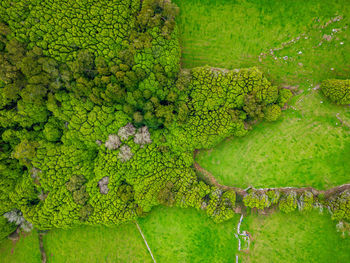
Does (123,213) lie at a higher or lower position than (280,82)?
lower

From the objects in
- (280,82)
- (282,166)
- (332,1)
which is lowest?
(282,166)

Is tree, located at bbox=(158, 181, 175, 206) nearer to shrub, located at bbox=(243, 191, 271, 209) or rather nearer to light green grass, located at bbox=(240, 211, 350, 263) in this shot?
shrub, located at bbox=(243, 191, 271, 209)

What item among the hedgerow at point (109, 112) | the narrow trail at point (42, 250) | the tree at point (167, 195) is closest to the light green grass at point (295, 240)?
the hedgerow at point (109, 112)

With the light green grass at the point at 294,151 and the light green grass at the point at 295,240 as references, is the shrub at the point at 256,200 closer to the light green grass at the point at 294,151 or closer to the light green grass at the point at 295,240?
the light green grass at the point at 294,151

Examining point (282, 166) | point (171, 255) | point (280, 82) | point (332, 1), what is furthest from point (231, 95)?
point (171, 255)

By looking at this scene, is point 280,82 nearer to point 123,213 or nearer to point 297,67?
point 297,67

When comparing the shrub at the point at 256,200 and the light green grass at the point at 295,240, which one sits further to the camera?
the light green grass at the point at 295,240
